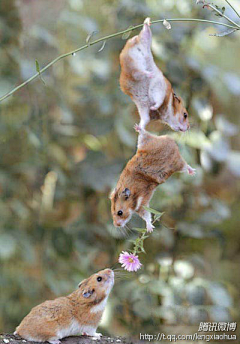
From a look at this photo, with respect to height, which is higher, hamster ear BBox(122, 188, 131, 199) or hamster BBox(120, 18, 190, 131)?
hamster BBox(120, 18, 190, 131)

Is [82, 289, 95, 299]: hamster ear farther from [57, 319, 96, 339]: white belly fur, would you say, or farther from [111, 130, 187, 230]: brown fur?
[111, 130, 187, 230]: brown fur

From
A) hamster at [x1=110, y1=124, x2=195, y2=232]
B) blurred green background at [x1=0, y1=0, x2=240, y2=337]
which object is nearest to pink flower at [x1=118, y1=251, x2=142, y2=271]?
hamster at [x1=110, y1=124, x2=195, y2=232]

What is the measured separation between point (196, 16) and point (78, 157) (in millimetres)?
713

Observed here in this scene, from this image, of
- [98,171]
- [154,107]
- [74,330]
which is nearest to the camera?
[154,107]

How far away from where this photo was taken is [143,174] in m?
0.80

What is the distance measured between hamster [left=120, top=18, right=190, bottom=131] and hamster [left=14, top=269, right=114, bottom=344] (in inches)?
10.9

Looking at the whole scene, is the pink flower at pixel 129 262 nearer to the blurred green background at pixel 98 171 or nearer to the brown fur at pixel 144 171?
the brown fur at pixel 144 171

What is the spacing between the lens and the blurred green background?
5.80ft

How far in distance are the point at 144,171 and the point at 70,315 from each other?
0.27 metres

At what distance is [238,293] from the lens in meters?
2.25

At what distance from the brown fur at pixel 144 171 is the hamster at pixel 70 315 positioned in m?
0.15

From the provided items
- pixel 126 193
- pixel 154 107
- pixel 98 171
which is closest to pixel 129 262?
pixel 126 193

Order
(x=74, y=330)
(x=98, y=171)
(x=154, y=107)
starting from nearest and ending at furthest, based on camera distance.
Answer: (x=154, y=107), (x=74, y=330), (x=98, y=171)

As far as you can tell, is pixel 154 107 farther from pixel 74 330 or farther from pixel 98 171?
pixel 98 171
